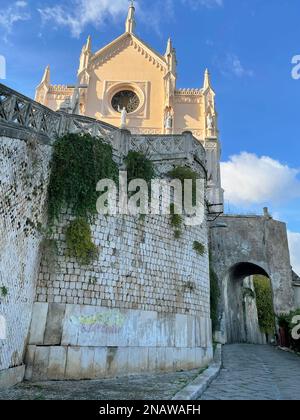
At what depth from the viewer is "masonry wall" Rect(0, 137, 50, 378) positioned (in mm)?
6438

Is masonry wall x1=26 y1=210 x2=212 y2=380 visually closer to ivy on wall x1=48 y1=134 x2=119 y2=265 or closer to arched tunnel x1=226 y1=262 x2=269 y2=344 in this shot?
ivy on wall x1=48 y1=134 x2=119 y2=265

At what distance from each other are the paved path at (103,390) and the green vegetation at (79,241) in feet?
9.04

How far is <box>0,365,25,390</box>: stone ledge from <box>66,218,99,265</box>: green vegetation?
2.64 meters

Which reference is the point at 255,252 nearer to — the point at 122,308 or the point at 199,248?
the point at 199,248

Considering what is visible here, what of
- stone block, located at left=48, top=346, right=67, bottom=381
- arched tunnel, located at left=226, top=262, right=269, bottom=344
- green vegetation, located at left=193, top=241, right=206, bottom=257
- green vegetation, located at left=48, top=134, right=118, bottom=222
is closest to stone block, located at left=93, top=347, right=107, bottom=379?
stone block, located at left=48, top=346, right=67, bottom=381

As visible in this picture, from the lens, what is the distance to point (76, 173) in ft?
28.3

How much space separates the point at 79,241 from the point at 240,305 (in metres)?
21.9

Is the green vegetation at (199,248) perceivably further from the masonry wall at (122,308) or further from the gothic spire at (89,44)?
the gothic spire at (89,44)

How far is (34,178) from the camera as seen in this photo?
7691 millimetres

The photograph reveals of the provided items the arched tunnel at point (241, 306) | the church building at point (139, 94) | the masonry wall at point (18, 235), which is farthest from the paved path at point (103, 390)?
the church building at point (139, 94)

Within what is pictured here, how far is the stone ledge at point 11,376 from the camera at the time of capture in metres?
6.19

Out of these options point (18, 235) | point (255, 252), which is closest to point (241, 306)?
point (255, 252)
